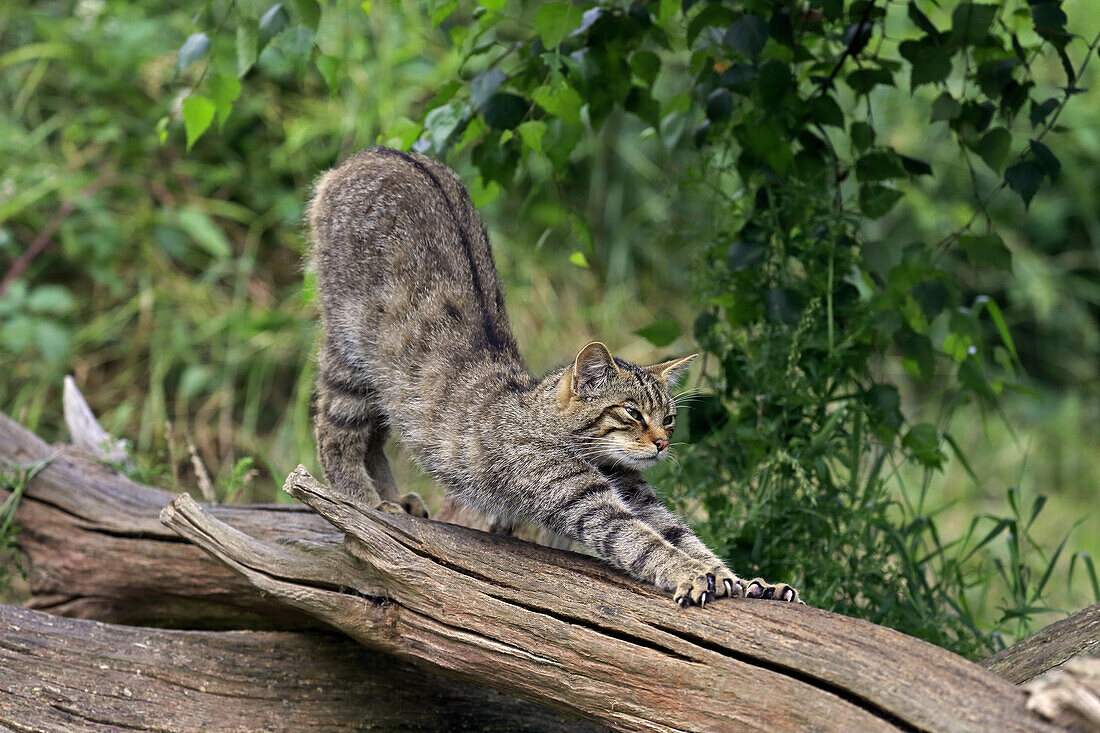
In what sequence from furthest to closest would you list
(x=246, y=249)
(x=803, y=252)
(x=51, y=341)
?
(x=246, y=249) → (x=51, y=341) → (x=803, y=252)

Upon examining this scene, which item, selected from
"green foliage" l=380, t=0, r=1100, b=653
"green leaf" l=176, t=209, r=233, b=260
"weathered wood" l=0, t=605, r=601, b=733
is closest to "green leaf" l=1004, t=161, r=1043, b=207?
"green foliage" l=380, t=0, r=1100, b=653

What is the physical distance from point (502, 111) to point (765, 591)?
1.58m

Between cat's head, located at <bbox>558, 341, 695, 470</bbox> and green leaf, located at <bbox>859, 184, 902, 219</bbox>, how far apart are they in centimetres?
98

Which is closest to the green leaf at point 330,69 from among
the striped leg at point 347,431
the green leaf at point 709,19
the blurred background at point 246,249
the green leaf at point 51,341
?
the striped leg at point 347,431

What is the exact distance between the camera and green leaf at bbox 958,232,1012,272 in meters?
3.20

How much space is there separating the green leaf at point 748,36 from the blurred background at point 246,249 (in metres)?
2.67

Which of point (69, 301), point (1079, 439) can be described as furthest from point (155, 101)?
point (1079, 439)

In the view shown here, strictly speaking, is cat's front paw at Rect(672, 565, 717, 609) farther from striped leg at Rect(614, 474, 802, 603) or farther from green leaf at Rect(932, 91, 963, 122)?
green leaf at Rect(932, 91, 963, 122)

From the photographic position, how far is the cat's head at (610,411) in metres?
3.09

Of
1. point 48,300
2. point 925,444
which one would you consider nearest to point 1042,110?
point 925,444

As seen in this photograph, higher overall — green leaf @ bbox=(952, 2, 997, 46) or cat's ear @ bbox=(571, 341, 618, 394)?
green leaf @ bbox=(952, 2, 997, 46)

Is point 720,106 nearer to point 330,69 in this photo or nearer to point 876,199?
point 876,199

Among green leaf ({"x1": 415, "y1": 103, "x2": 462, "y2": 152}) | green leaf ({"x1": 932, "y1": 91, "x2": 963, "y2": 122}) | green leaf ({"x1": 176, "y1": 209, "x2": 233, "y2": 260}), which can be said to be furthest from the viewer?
green leaf ({"x1": 176, "y1": 209, "x2": 233, "y2": 260})

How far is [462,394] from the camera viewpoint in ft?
10.8
